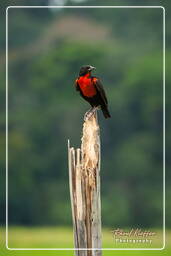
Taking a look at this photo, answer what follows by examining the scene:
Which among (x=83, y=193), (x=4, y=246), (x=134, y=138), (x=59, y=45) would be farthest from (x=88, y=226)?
(x=59, y=45)

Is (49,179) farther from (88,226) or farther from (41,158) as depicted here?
(88,226)

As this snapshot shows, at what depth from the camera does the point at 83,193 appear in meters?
8.64

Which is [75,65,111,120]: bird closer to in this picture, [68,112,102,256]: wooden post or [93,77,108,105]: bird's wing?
[93,77,108,105]: bird's wing

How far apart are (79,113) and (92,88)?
22.7 metres

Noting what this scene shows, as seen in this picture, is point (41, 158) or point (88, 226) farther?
point (41, 158)

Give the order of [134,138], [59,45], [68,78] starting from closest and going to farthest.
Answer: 1. [134,138]
2. [68,78]
3. [59,45]

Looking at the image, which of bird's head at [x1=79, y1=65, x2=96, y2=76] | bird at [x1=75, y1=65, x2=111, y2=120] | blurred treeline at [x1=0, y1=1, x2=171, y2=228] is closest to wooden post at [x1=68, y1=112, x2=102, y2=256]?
bird at [x1=75, y1=65, x2=111, y2=120]

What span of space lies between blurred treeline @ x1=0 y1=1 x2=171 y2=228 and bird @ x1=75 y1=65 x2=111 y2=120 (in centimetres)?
1437

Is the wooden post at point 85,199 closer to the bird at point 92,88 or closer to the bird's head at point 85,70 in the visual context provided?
the bird at point 92,88

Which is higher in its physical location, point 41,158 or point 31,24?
point 31,24

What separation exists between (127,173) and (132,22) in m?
8.57

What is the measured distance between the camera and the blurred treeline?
30.4m

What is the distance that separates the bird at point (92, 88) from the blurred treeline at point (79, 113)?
566 inches

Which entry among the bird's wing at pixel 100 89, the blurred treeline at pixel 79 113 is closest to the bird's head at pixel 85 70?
the bird's wing at pixel 100 89
